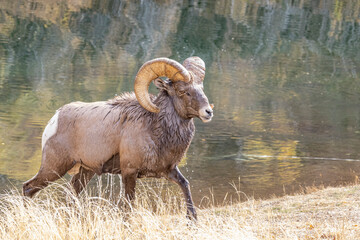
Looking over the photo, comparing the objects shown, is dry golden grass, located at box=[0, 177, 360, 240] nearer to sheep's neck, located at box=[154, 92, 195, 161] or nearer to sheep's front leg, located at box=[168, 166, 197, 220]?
sheep's front leg, located at box=[168, 166, 197, 220]

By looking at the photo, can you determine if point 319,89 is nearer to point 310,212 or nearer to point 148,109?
point 310,212

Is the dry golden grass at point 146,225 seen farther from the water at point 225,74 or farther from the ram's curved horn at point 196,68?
the water at point 225,74

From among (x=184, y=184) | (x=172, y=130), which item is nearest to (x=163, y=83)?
(x=172, y=130)

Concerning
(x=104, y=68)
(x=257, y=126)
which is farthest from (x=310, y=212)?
(x=104, y=68)

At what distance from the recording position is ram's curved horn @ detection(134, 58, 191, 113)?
6.77 metres

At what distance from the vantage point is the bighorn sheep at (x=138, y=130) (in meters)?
6.80

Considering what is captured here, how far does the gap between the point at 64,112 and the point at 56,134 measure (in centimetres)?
27

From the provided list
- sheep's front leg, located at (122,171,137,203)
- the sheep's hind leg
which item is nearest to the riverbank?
sheep's front leg, located at (122,171,137,203)

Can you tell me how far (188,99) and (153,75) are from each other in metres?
0.48

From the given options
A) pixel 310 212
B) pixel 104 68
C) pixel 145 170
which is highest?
A: pixel 145 170

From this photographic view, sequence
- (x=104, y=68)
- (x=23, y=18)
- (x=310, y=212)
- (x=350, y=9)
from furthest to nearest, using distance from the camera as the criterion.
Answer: (x=350, y=9), (x=23, y=18), (x=104, y=68), (x=310, y=212)

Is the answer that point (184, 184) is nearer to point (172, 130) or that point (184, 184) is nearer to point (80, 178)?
point (172, 130)

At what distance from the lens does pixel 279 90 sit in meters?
24.2

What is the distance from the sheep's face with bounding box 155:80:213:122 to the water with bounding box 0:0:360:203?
368 cm
